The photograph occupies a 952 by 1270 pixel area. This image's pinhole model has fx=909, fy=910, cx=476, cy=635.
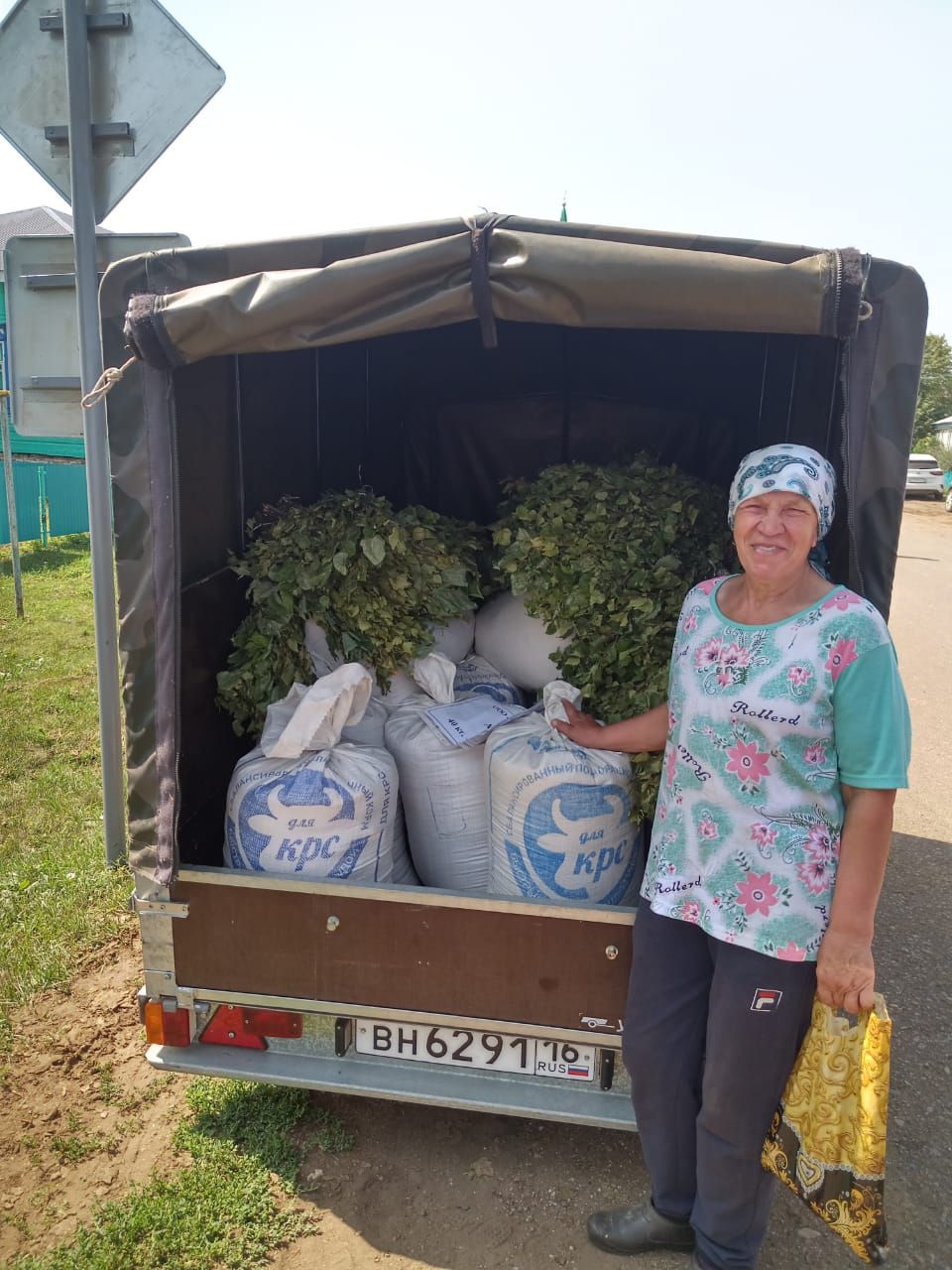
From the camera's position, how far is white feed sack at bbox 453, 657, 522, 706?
3207mm

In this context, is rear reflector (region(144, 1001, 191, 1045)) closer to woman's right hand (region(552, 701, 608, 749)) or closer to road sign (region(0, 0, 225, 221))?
woman's right hand (region(552, 701, 608, 749))

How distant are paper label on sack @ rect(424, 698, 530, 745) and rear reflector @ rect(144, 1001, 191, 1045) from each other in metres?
1.08

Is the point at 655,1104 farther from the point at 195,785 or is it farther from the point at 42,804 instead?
the point at 42,804

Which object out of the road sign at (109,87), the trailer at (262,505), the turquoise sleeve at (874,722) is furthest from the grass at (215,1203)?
the road sign at (109,87)

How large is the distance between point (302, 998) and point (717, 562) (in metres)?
1.93

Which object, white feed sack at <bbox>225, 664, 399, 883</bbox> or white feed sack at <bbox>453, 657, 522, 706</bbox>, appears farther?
white feed sack at <bbox>453, 657, 522, 706</bbox>

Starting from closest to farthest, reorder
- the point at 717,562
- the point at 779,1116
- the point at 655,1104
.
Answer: the point at 779,1116 → the point at 655,1104 → the point at 717,562

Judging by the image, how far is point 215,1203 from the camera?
7.99ft

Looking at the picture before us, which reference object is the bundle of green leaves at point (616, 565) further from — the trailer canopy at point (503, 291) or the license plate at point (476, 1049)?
the trailer canopy at point (503, 291)

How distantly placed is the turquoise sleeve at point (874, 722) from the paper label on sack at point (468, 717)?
1.22 m

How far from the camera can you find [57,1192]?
2.50m

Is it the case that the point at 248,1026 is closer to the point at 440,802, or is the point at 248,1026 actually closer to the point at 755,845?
the point at 440,802

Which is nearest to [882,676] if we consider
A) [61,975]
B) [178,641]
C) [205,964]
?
[178,641]

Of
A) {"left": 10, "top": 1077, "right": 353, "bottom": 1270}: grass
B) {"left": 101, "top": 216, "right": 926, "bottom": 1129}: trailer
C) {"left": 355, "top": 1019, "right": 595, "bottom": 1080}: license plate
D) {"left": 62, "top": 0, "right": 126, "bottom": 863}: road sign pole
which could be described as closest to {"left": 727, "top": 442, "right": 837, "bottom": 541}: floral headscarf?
{"left": 101, "top": 216, "right": 926, "bottom": 1129}: trailer
